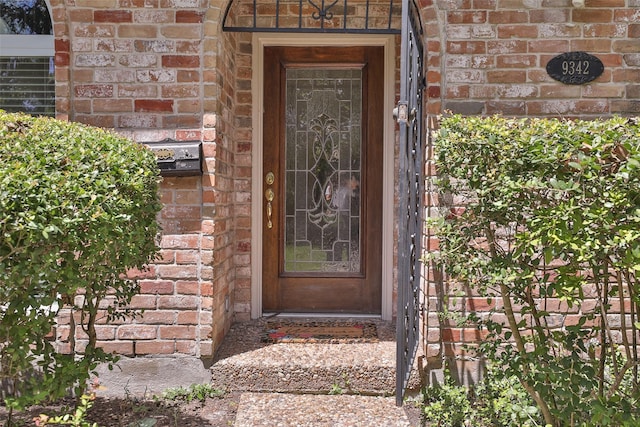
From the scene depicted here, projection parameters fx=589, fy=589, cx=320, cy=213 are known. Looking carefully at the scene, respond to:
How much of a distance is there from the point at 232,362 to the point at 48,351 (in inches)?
47.0

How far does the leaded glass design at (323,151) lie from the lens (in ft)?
15.2

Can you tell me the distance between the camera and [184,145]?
3.51 metres

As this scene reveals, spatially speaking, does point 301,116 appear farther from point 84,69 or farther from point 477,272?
point 477,272

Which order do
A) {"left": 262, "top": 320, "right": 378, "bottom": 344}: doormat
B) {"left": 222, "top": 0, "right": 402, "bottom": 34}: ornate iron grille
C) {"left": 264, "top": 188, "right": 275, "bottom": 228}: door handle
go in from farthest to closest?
{"left": 264, "top": 188, "right": 275, "bottom": 228}: door handle < {"left": 222, "top": 0, "right": 402, "bottom": 34}: ornate iron grille < {"left": 262, "top": 320, "right": 378, "bottom": 344}: doormat

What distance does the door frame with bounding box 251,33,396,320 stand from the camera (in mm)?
4516

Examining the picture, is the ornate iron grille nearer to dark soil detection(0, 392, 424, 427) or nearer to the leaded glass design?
the leaded glass design

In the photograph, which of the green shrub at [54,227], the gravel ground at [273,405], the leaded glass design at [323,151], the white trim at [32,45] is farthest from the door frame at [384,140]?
the green shrub at [54,227]

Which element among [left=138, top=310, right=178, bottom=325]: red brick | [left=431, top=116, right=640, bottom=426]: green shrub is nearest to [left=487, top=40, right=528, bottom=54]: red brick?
[left=431, top=116, right=640, bottom=426]: green shrub

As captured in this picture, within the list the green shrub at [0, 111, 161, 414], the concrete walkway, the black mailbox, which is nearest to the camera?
the green shrub at [0, 111, 161, 414]

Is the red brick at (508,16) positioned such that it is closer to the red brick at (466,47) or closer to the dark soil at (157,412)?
the red brick at (466,47)

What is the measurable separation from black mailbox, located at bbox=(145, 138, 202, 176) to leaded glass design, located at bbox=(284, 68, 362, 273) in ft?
4.07

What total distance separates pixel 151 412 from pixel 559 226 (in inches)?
94.0

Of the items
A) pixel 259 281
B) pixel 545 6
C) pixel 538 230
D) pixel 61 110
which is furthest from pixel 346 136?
pixel 538 230

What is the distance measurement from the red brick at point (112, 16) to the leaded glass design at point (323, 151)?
4.67 ft
